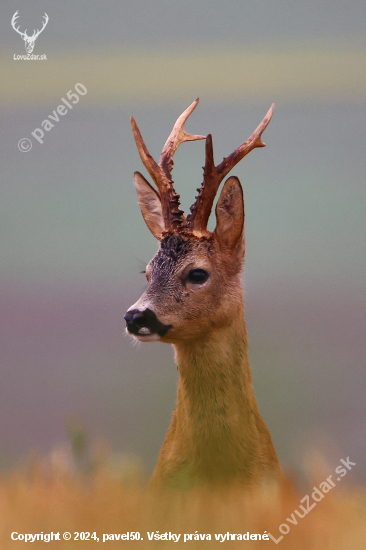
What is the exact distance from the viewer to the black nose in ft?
14.8

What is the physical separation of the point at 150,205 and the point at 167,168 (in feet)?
0.95

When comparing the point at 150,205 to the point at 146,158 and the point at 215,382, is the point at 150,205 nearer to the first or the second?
the point at 146,158

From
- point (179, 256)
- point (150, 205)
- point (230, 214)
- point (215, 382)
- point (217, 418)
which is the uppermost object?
point (150, 205)

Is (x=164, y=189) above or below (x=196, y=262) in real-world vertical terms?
above

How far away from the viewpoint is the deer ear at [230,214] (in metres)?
4.91

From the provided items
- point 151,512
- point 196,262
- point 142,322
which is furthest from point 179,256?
point 151,512

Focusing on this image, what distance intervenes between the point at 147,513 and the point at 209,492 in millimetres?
522

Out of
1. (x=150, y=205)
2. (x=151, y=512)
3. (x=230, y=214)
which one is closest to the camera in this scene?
(x=151, y=512)

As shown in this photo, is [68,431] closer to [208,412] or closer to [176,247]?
[208,412]

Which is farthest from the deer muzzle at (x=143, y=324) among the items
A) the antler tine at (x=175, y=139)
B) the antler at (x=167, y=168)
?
the antler tine at (x=175, y=139)

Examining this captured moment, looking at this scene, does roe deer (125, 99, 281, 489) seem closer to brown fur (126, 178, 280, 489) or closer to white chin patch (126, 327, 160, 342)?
brown fur (126, 178, 280, 489)

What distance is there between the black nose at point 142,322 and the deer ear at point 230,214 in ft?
2.40

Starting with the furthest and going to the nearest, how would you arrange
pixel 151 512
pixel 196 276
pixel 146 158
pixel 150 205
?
1. pixel 150 205
2. pixel 146 158
3. pixel 196 276
4. pixel 151 512

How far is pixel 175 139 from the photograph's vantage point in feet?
17.7
